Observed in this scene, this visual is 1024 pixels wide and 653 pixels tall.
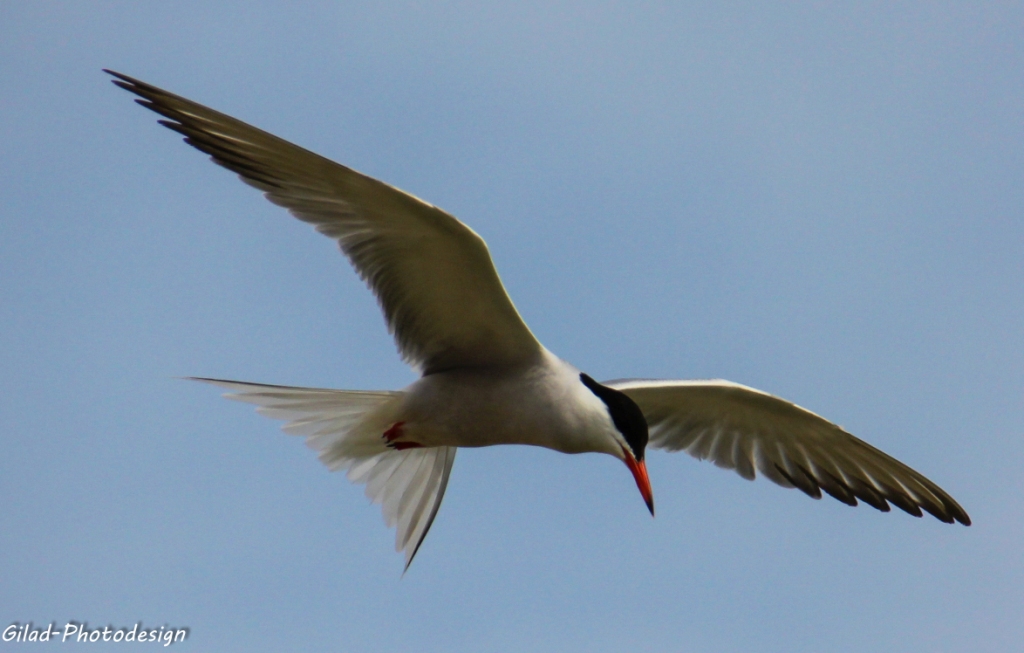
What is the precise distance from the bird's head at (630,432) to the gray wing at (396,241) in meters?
0.53

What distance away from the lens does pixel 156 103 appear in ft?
17.3

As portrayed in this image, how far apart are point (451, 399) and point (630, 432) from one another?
104 centimetres

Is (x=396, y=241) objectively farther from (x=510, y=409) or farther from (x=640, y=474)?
(x=640, y=474)

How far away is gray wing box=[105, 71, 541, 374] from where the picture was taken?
5324 mm

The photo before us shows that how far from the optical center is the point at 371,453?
22.0 ft

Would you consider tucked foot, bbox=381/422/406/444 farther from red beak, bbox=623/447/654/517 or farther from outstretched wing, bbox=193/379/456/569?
red beak, bbox=623/447/654/517

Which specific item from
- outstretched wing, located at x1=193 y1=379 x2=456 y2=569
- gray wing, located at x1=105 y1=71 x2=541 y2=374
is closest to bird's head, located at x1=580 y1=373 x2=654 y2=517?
gray wing, located at x1=105 y1=71 x2=541 y2=374

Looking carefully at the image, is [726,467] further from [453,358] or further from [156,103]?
[156,103]

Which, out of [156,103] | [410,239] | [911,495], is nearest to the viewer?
[156,103]

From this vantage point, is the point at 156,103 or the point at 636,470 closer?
the point at 156,103

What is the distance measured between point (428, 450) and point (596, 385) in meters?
1.34

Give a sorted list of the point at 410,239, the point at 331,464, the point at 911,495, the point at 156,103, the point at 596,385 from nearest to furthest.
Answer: the point at 156,103, the point at 410,239, the point at 596,385, the point at 331,464, the point at 911,495

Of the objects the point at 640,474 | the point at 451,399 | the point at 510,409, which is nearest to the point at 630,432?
the point at 640,474

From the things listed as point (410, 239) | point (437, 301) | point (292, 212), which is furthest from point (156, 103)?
point (437, 301)
